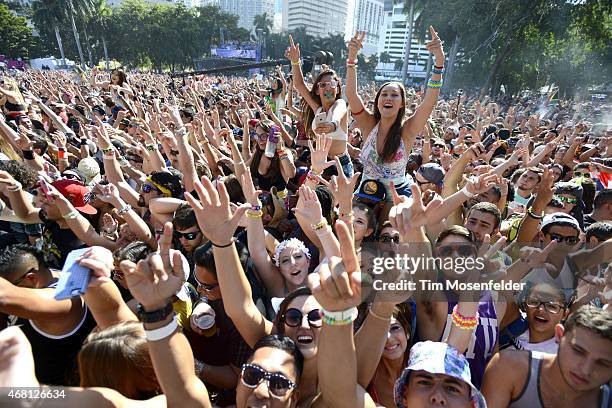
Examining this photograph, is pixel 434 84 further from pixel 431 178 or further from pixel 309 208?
pixel 309 208

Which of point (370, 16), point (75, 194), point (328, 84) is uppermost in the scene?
point (370, 16)

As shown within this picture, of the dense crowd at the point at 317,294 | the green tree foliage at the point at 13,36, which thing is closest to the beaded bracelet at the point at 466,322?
the dense crowd at the point at 317,294

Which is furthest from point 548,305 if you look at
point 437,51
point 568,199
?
point 437,51

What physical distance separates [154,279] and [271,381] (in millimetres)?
695

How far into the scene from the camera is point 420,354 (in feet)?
5.42

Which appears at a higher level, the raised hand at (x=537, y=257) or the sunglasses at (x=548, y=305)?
the raised hand at (x=537, y=257)

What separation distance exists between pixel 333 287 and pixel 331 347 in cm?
26

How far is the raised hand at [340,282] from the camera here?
1.35 metres

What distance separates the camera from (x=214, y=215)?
175 cm

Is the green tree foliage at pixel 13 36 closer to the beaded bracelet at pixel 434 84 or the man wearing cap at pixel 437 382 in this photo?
the beaded bracelet at pixel 434 84

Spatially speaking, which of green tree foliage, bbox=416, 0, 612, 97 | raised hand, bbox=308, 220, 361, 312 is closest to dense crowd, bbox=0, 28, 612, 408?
raised hand, bbox=308, 220, 361, 312

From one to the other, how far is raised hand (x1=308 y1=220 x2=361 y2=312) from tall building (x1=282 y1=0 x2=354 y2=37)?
5154 inches

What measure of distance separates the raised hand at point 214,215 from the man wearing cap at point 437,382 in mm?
1059

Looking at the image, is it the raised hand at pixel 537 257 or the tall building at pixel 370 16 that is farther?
the tall building at pixel 370 16
